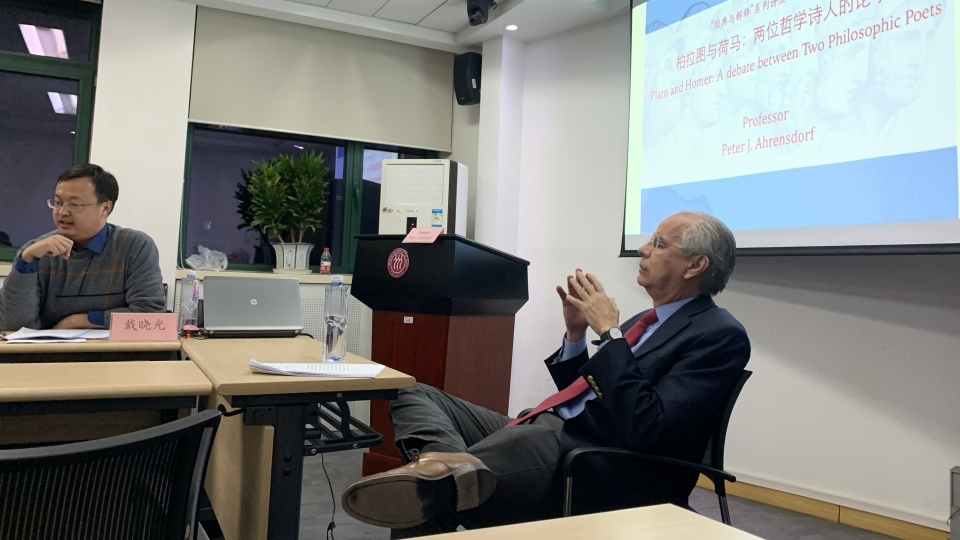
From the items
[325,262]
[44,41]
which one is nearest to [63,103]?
[44,41]

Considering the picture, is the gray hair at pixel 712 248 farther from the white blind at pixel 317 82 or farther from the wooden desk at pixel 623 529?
the white blind at pixel 317 82

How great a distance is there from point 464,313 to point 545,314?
144 cm

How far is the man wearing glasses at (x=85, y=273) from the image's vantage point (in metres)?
2.21

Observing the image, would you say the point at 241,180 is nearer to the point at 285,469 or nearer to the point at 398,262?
the point at 398,262

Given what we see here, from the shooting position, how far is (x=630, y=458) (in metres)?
1.45

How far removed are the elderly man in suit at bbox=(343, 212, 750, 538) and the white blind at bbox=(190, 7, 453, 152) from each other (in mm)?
3027

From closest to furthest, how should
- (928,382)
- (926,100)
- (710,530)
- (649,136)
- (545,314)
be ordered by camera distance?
1. (710,530)
2. (926,100)
3. (928,382)
4. (649,136)
5. (545,314)

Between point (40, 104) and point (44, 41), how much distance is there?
368mm

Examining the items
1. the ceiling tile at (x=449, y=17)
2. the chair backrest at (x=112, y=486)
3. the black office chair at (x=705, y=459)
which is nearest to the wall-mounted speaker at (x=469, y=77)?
the ceiling tile at (x=449, y=17)

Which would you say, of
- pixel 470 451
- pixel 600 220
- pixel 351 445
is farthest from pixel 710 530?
pixel 600 220

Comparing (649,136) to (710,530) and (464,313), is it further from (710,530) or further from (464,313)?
(710,530)

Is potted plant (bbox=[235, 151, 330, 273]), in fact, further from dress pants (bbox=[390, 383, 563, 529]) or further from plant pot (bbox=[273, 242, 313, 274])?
dress pants (bbox=[390, 383, 563, 529])

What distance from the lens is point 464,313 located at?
9.14 feet

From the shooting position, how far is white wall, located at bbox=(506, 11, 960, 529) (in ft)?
7.97
